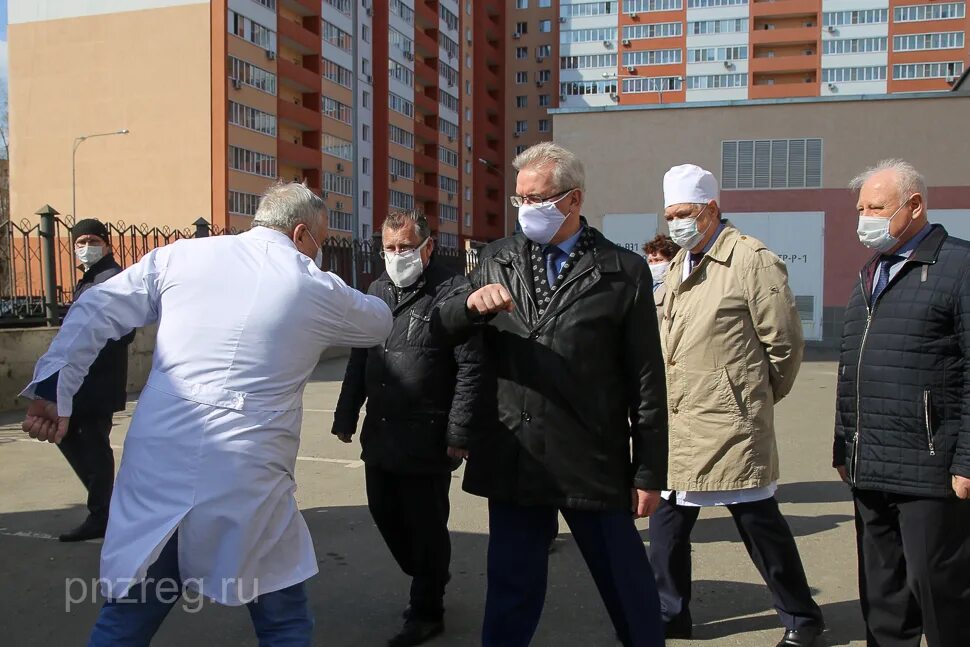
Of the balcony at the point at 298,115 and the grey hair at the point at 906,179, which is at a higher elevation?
the balcony at the point at 298,115

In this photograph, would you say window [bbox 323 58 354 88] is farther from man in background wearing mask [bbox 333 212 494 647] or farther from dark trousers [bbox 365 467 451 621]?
dark trousers [bbox 365 467 451 621]

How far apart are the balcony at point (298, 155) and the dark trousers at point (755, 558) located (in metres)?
56.7

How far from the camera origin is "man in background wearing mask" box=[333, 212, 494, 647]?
154 inches

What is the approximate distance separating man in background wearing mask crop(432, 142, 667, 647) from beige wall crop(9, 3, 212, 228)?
5216 cm

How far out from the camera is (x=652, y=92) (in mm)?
89062

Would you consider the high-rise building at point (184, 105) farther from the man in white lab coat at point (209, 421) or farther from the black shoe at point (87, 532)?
the man in white lab coat at point (209, 421)

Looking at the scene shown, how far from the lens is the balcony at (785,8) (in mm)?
81125

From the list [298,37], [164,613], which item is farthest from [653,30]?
[164,613]

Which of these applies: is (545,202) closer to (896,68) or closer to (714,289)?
(714,289)

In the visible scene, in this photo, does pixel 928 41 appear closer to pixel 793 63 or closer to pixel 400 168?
pixel 793 63

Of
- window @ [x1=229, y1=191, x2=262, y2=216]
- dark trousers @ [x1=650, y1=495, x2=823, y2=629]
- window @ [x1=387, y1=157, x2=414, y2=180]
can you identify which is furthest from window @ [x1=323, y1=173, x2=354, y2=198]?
dark trousers @ [x1=650, y1=495, x2=823, y2=629]

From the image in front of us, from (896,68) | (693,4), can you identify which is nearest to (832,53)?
(896,68)

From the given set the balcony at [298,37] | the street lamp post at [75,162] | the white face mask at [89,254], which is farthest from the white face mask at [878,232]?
the balcony at [298,37]

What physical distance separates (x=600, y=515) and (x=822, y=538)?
3095mm
